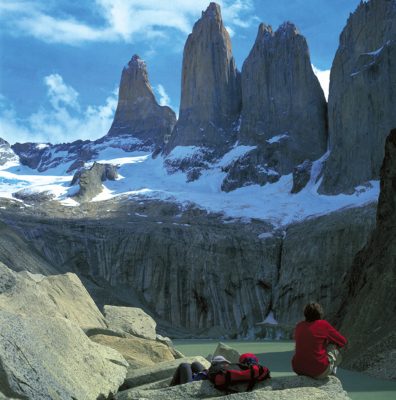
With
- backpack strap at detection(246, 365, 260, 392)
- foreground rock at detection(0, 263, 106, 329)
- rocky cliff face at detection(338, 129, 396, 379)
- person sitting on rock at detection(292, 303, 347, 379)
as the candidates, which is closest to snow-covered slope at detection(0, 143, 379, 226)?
rocky cliff face at detection(338, 129, 396, 379)

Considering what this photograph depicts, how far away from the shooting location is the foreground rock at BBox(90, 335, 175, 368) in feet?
54.9

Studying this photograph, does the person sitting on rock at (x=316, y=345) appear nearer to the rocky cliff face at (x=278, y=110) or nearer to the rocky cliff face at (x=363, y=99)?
the rocky cliff face at (x=363, y=99)

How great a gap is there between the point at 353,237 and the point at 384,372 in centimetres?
5060

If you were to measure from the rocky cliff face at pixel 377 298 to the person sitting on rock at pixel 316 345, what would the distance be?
36.0 feet

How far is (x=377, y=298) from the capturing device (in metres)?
29.1

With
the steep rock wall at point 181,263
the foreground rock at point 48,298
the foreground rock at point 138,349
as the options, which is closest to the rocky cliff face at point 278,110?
the steep rock wall at point 181,263

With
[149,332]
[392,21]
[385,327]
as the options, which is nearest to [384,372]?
[385,327]

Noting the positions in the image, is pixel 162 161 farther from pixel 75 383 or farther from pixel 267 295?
pixel 75 383

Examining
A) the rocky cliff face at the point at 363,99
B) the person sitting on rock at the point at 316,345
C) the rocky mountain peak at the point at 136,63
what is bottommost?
the person sitting on rock at the point at 316,345

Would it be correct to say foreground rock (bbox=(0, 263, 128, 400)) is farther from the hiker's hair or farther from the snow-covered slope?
the snow-covered slope

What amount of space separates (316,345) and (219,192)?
10189cm

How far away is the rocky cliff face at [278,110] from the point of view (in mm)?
112000

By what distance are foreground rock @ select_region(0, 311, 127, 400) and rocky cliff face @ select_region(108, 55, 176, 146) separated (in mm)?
169167

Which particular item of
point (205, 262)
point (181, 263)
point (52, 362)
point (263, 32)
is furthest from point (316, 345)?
point (263, 32)
